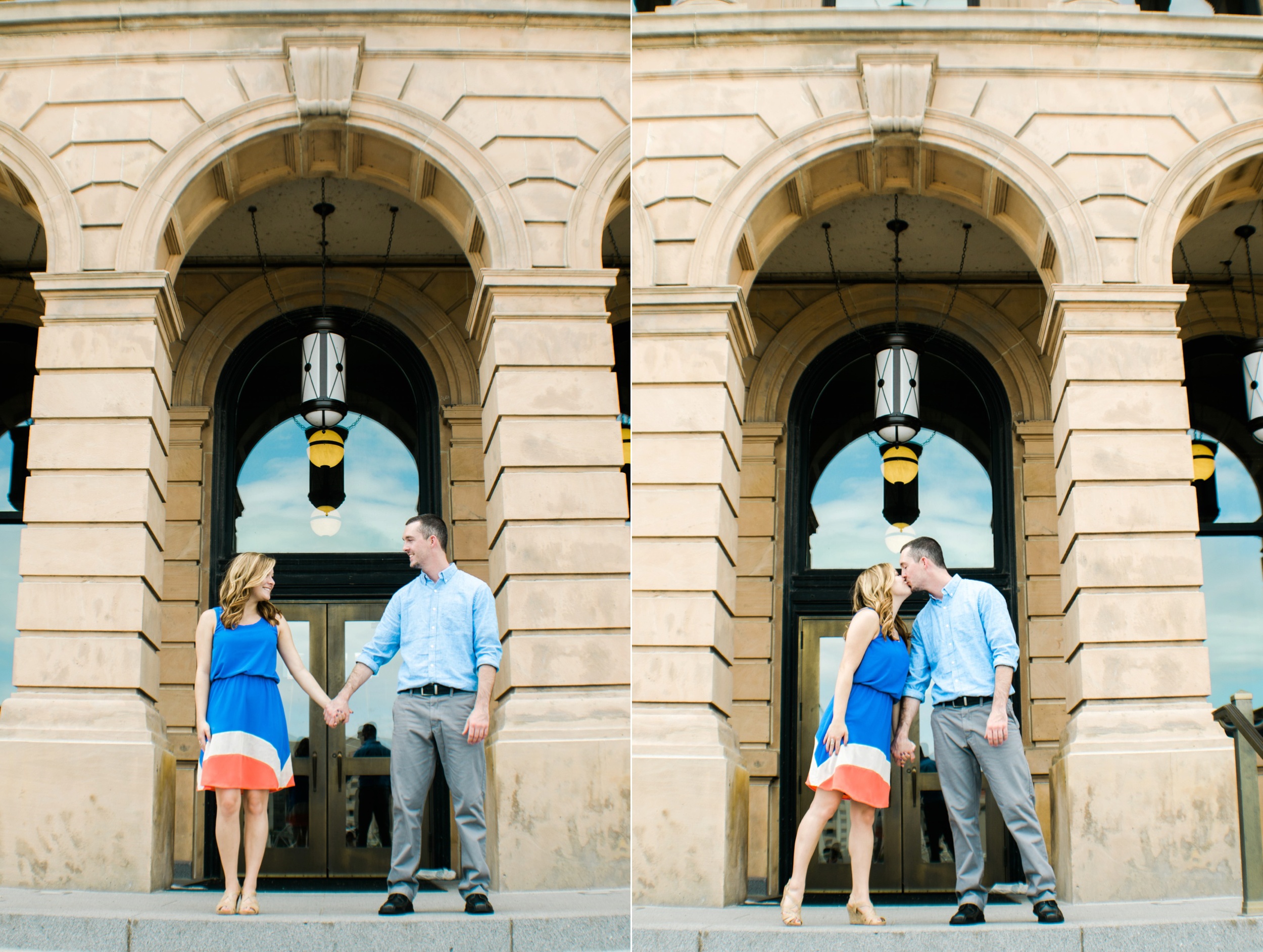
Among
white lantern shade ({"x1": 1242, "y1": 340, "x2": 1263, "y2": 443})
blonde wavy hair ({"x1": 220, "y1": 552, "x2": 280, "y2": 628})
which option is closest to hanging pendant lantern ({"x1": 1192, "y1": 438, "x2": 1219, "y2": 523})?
white lantern shade ({"x1": 1242, "y1": 340, "x2": 1263, "y2": 443})

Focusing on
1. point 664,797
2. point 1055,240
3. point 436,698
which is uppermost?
point 1055,240

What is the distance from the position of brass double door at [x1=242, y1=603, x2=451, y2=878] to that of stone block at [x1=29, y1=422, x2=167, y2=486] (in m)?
3.44

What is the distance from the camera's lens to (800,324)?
1067 centimetres

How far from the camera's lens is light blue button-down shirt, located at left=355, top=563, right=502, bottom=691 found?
4.50 m

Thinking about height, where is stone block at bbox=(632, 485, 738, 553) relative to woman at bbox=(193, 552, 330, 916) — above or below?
above

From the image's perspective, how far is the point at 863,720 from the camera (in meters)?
4.82

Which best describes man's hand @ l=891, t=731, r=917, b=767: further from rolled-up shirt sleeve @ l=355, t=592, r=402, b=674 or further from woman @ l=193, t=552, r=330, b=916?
woman @ l=193, t=552, r=330, b=916

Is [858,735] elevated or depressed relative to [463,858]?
elevated

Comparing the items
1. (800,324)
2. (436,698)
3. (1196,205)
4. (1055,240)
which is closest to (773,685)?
(800,324)

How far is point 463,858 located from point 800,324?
747 cm

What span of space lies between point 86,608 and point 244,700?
5.23 ft

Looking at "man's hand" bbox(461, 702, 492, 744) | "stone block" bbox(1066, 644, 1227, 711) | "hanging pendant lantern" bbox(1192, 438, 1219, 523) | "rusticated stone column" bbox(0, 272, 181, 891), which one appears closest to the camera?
"man's hand" bbox(461, 702, 492, 744)

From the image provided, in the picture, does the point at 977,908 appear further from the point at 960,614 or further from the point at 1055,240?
the point at 1055,240

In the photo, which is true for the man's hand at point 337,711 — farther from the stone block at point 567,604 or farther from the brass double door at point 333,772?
the brass double door at point 333,772
